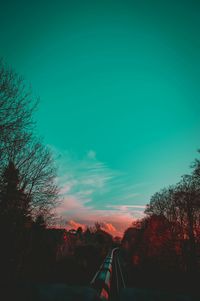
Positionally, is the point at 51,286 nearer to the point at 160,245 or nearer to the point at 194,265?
the point at 194,265

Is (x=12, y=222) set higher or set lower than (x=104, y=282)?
higher

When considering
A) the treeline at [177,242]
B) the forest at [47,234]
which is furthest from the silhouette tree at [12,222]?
the treeline at [177,242]

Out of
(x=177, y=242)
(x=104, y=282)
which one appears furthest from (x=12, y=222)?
(x=177, y=242)

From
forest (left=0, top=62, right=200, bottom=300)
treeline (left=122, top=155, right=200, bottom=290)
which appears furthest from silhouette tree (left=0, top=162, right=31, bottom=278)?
treeline (left=122, top=155, right=200, bottom=290)

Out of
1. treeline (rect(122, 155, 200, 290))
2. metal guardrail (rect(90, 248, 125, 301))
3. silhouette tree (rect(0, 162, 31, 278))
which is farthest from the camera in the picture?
treeline (rect(122, 155, 200, 290))

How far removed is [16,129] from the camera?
7.77 m

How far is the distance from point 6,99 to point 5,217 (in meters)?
8.05

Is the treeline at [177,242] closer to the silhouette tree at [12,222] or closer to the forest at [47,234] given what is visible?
the forest at [47,234]

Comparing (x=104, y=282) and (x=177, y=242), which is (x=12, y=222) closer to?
(x=104, y=282)

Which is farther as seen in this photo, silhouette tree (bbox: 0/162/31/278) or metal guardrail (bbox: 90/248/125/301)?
silhouette tree (bbox: 0/162/31/278)

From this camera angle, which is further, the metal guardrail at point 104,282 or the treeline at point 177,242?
the treeline at point 177,242

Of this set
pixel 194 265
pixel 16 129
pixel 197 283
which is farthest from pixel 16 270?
pixel 194 265

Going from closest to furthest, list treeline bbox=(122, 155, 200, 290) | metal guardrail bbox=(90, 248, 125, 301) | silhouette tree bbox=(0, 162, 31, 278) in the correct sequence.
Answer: metal guardrail bbox=(90, 248, 125, 301)
silhouette tree bbox=(0, 162, 31, 278)
treeline bbox=(122, 155, 200, 290)

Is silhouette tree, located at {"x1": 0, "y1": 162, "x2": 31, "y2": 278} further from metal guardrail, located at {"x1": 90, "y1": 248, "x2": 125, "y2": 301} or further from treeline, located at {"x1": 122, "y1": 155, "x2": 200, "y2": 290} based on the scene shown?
treeline, located at {"x1": 122, "y1": 155, "x2": 200, "y2": 290}
